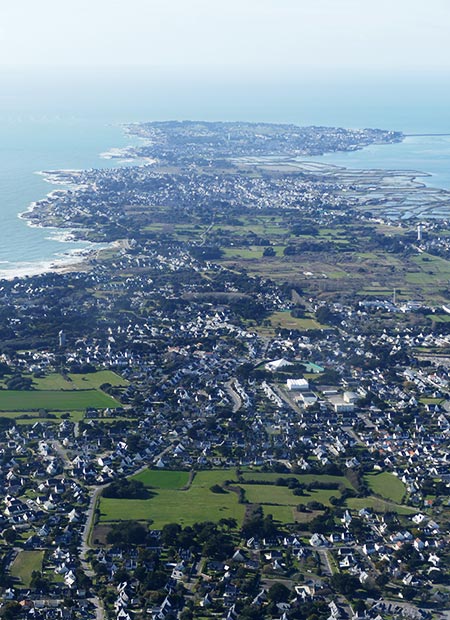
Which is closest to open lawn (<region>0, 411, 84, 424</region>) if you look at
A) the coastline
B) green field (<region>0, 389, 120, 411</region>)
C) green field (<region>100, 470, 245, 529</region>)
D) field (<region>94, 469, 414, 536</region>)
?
green field (<region>0, 389, 120, 411</region>)

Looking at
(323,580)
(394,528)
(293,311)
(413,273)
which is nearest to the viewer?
(323,580)

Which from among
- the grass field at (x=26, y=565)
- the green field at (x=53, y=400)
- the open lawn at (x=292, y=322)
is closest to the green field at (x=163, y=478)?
the grass field at (x=26, y=565)

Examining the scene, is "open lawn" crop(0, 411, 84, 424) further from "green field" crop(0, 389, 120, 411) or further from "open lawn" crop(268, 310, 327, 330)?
"open lawn" crop(268, 310, 327, 330)

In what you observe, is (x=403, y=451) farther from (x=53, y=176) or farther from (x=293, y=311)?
(x=53, y=176)

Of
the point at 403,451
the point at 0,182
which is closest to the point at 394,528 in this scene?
the point at 403,451

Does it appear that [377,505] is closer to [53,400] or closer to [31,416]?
[31,416]

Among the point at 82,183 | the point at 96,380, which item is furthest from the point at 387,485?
the point at 82,183
